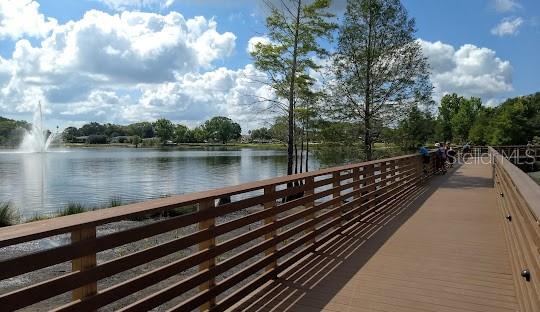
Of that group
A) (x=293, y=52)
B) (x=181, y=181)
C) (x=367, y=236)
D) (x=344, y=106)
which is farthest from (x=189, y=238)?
(x=181, y=181)

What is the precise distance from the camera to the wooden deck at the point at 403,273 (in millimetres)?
4504

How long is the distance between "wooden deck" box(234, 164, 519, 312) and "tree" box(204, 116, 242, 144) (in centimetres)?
14841

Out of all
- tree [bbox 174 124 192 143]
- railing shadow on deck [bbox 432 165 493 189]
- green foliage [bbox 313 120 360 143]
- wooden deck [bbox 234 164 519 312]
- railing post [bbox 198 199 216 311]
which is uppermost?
tree [bbox 174 124 192 143]

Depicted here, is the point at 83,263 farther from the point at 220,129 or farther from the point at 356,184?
the point at 220,129

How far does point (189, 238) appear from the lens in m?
3.66

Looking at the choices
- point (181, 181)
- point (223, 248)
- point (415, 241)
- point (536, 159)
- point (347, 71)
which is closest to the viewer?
point (223, 248)

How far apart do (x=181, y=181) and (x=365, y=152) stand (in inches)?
541

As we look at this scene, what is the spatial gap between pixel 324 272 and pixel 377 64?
1827 cm

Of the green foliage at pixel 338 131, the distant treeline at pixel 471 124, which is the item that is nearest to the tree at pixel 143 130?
the distant treeline at pixel 471 124

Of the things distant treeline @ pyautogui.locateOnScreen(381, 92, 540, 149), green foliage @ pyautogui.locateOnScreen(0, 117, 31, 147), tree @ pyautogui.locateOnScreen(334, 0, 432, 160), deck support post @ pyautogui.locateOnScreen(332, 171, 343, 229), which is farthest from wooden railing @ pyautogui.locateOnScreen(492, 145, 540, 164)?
green foliage @ pyautogui.locateOnScreen(0, 117, 31, 147)

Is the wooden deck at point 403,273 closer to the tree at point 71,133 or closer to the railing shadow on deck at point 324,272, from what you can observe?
the railing shadow on deck at point 324,272

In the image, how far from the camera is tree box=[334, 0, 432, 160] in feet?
72.0

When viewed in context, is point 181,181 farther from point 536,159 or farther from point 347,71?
point 536,159

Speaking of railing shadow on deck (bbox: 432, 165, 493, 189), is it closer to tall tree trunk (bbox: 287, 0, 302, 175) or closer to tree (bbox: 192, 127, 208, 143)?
tall tree trunk (bbox: 287, 0, 302, 175)
